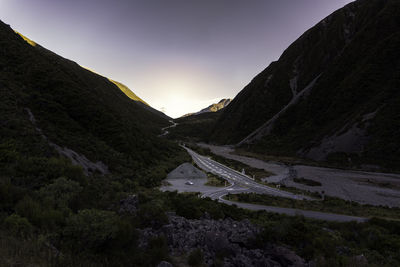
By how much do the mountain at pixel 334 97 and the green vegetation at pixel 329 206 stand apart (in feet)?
94.7

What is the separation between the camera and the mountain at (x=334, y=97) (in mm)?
51281

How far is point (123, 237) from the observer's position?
6.07 m

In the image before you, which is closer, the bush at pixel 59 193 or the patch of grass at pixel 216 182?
the bush at pixel 59 193

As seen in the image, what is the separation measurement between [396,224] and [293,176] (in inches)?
1096

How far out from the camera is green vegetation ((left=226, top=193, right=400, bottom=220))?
21.2 metres

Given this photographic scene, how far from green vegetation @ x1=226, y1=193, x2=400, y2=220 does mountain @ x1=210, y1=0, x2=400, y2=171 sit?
2886 centimetres

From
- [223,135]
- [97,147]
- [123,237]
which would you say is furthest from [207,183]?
[223,135]

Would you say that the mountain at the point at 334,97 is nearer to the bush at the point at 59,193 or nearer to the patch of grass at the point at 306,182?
the patch of grass at the point at 306,182

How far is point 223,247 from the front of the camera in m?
6.99

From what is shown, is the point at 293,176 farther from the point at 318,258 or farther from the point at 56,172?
the point at 56,172

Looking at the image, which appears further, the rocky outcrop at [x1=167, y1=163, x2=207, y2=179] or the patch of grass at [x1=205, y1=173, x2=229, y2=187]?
the rocky outcrop at [x1=167, y1=163, x2=207, y2=179]

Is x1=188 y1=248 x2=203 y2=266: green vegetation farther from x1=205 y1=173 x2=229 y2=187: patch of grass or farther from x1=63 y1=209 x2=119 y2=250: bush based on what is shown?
x1=205 y1=173 x2=229 y2=187: patch of grass

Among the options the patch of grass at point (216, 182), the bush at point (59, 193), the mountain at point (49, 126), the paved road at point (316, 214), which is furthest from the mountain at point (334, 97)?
the bush at point (59, 193)

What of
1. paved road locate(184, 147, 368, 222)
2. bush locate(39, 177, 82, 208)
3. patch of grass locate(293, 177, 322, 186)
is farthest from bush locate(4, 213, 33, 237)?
patch of grass locate(293, 177, 322, 186)
